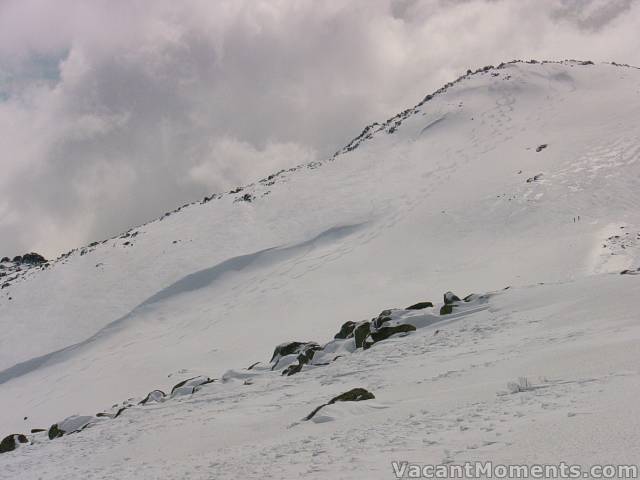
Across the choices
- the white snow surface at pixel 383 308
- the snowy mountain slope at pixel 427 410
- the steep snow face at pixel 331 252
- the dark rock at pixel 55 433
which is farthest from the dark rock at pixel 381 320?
the dark rock at pixel 55 433

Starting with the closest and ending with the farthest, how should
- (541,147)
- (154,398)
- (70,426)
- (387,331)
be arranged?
(70,426) < (154,398) < (387,331) < (541,147)

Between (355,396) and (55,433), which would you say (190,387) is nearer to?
(55,433)

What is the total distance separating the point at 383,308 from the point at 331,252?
28.1 ft

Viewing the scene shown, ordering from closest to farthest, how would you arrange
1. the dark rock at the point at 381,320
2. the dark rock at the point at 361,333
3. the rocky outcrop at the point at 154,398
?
the rocky outcrop at the point at 154,398 < the dark rock at the point at 361,333 < the dark rock at the point at 381,320

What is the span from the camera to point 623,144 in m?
31.9

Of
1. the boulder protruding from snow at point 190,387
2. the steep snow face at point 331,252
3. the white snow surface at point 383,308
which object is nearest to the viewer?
the white snow surface at point 383,308

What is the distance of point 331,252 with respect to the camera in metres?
29.2

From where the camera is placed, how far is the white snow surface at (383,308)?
711 centimetres

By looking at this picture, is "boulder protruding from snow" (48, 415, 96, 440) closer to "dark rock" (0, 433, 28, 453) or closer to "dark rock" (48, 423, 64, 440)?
"dark rock" (48, 423, 64, 440)

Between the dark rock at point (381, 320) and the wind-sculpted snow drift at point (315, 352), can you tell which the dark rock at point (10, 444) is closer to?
the wind-sculpted snow drift at point (315, 352)

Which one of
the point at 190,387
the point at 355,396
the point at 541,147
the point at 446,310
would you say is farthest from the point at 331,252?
the point at 355,396

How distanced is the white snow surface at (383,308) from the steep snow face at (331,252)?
16cm

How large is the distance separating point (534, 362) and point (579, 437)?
4.20 meters

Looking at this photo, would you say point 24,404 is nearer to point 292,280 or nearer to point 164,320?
point 164,320
